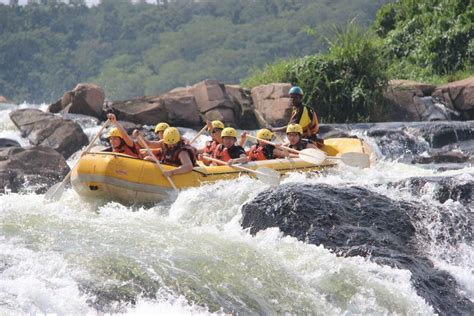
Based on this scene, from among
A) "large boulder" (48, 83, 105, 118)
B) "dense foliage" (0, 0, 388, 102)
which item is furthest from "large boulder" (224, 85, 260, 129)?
"dense foliage" (0, 0, 388, 102)

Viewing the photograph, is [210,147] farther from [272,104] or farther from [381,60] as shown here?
[381,60]

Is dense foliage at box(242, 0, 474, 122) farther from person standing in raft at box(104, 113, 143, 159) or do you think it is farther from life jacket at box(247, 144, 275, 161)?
person standing in raft at box(104, 113, 143, 159)

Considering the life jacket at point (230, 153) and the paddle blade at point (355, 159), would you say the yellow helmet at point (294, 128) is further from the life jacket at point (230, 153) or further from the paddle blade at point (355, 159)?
the life jacket at point (230, 153)

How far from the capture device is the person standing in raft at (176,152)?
10.8 meters

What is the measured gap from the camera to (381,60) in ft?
61.3

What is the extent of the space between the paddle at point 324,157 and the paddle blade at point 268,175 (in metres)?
0.99

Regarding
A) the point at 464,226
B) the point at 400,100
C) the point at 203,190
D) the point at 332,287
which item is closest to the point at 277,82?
the point at 400,100

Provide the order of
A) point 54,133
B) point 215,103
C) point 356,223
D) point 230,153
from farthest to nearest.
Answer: point 215,103 → point 54,133 → point 230,153 → point 356,223

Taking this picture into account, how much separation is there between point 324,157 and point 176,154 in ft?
6.75

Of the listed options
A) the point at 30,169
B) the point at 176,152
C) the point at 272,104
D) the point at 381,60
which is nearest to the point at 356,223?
the point at 176,152

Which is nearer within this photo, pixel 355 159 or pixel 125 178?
pixel 125 178

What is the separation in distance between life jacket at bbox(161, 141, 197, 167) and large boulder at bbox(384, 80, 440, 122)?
7.82 m

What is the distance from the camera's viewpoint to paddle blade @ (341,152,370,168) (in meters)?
12.1

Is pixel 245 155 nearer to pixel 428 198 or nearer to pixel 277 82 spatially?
pixel 428 198
